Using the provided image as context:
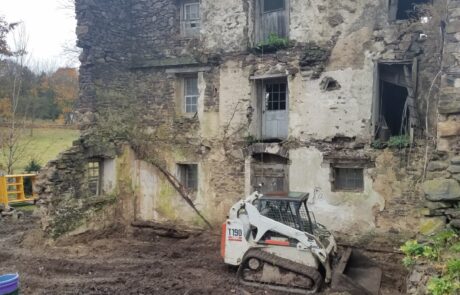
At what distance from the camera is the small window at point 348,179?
11.8 meters

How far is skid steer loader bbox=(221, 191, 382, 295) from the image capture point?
8.52 meters

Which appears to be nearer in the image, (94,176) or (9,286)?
(9,286)

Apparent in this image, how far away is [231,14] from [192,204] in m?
6.08

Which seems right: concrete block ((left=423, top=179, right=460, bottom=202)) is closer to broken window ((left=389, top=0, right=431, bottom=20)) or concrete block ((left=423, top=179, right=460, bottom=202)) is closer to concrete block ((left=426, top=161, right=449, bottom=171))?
concrete block ((left=426, top=161, right=449, bottom=171))

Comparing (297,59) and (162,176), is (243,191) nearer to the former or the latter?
(162,176)

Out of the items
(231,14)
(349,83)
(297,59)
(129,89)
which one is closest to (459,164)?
(349,83)

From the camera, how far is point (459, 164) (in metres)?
6.89

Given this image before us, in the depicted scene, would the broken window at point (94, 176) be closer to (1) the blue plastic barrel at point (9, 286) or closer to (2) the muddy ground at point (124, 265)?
(2) the muddy ground at point (124, 265)

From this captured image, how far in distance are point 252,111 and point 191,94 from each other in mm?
2439

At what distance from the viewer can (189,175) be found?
1434cm

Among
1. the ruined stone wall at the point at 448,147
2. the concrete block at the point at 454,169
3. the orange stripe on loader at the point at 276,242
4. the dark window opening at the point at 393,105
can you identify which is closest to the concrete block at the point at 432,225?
the ruined stone wall at the point at 448,147

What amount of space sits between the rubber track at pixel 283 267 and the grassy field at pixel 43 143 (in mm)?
18903

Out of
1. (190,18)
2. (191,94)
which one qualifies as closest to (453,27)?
(191,94)

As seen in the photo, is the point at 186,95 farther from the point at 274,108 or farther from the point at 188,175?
the point at 274,108
